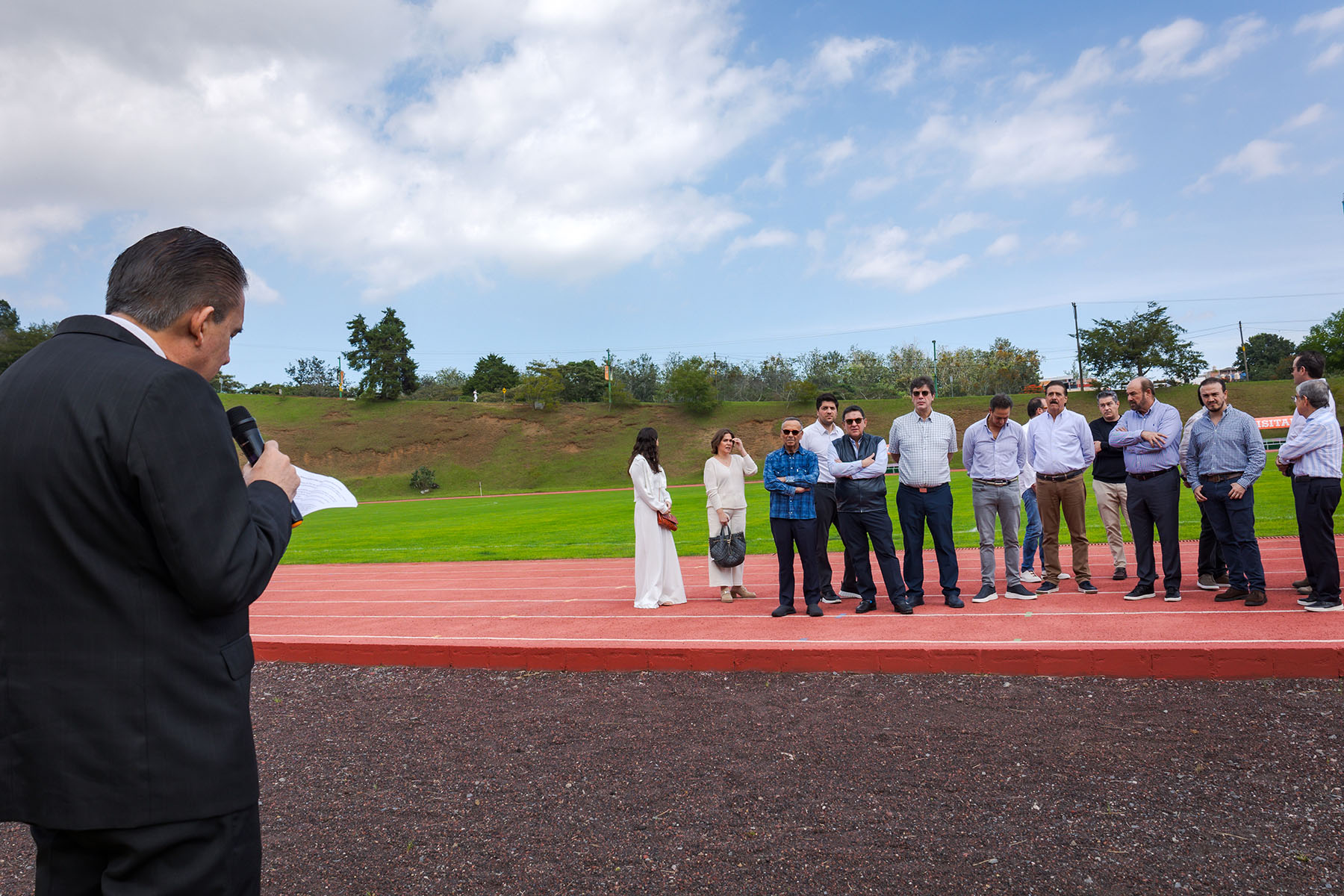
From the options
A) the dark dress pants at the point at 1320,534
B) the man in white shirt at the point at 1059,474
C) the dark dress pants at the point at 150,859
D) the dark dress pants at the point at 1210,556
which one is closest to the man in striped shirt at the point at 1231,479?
the dark dress pants at the point at 1320,534

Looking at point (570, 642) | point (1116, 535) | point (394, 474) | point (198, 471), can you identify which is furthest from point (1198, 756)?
point (394, 474)

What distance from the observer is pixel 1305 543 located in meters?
6.83

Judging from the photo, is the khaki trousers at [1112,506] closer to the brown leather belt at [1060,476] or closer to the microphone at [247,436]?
the brown leather belt at [1060,476]

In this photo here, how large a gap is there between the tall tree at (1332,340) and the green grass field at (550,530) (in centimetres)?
4771

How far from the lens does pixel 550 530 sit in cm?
1936

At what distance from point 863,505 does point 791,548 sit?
2.89 ft

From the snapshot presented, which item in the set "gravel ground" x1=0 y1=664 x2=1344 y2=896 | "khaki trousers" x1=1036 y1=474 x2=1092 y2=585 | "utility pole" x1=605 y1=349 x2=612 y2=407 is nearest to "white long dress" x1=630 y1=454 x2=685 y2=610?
"gravel ground" x1=0 y1=664 x2=1344 y2=896

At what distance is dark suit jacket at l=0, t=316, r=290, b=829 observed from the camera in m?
1.52

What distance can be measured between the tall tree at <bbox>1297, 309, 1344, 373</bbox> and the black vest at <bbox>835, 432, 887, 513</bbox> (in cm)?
6507

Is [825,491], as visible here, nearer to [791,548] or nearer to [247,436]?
[791,548]

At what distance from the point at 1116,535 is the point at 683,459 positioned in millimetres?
43438

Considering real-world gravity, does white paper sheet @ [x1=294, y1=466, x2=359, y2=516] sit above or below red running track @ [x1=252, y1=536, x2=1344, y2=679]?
above

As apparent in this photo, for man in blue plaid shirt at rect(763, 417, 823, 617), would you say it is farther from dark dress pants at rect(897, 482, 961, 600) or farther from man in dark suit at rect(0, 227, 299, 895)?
man in dark suit at rect(0, 227, 299, 895)

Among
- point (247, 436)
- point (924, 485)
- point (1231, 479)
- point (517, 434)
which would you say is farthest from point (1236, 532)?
point (517, 434)
